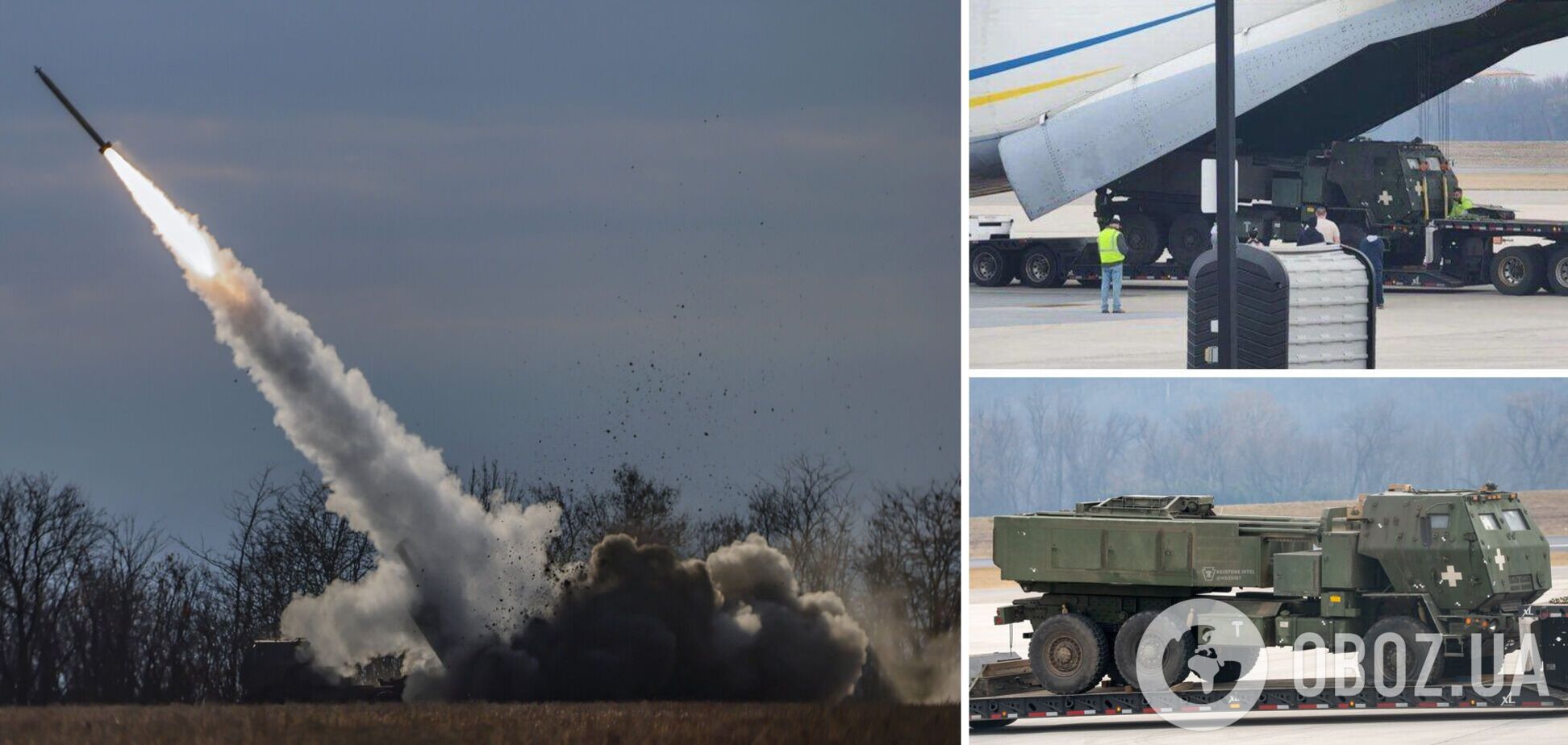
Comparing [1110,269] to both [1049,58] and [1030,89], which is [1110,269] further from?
[1049,58]

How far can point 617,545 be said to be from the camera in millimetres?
24125

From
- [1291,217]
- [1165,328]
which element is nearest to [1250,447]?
[1165,328]

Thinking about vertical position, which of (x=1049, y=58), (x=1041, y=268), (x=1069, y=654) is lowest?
(x=1069, y=654)

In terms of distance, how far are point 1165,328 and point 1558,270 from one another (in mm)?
5236

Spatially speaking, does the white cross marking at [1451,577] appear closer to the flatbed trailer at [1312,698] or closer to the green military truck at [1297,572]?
the green military truck at [1297,572]

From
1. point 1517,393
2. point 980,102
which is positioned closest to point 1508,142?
point 980,102

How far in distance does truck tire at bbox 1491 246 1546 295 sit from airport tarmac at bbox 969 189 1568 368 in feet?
0.42

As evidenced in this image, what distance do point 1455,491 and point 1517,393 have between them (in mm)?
1650

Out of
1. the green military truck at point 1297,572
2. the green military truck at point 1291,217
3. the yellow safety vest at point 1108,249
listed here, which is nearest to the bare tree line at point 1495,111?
the green military truck at point 1291,217

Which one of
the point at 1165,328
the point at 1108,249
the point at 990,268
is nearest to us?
the point at 1165,328

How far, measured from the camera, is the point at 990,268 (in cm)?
2222

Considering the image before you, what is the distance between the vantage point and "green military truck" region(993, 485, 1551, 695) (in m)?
13.4

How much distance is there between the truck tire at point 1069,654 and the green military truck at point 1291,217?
8.56 meters

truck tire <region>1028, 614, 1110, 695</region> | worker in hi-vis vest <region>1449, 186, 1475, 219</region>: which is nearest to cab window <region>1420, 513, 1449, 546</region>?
truck tire <region>1028, 614, 1110, 695</region>
